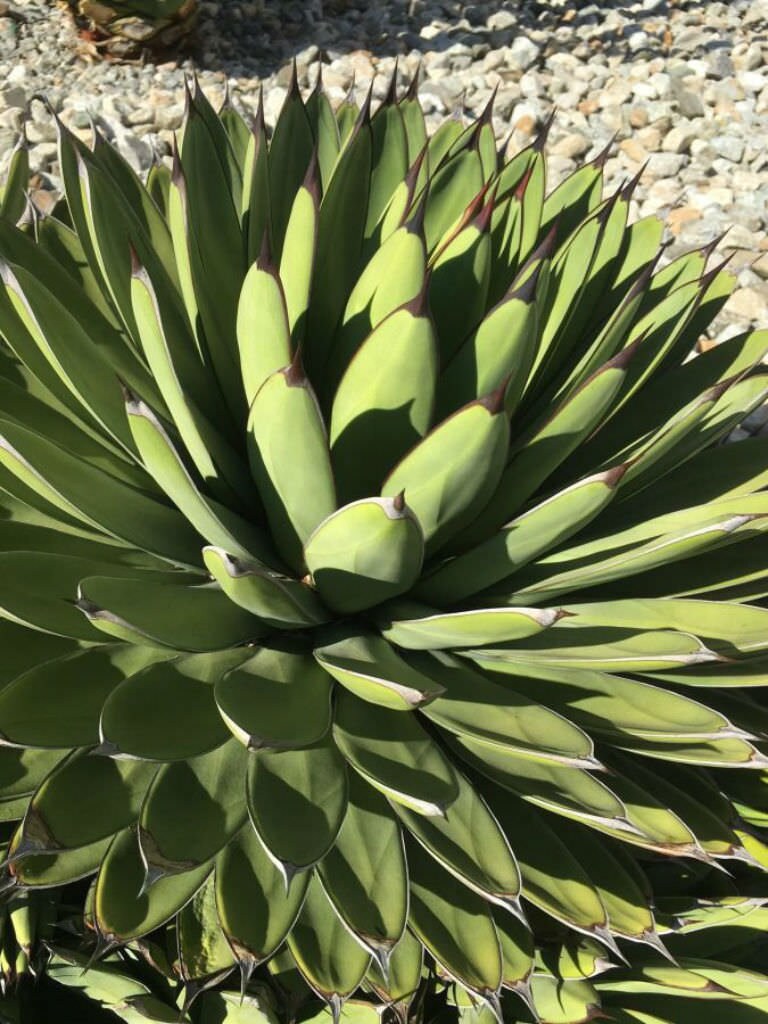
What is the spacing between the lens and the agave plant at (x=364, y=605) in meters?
1.05

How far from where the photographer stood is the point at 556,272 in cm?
149

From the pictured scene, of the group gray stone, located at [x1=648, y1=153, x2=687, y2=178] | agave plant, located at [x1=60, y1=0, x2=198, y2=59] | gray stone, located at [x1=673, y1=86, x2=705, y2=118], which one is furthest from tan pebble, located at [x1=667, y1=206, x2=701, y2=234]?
agave plant, located at [x1=60, y1=0, x2=198, y2=59]

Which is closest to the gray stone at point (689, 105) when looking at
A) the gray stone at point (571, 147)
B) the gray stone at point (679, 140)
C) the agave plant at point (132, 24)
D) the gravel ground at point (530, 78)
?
the gravel ground at point (530, 78)

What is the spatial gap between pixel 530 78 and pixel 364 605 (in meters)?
2.96

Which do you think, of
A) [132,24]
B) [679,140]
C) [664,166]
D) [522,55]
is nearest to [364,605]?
[664,166]

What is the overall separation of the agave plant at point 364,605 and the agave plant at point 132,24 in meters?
2.10

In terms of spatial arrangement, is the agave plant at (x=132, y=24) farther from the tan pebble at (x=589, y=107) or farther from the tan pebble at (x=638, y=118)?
the tan pebble at (x=638, y=118)

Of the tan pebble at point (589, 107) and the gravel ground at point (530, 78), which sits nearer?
the gravel ground at point (530, 78)

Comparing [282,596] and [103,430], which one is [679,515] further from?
[103,430]

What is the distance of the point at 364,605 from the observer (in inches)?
46.1

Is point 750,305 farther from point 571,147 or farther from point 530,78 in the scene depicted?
point 530,78

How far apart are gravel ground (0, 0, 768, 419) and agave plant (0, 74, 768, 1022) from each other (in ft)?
5.34

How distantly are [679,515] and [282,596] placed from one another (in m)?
0.59

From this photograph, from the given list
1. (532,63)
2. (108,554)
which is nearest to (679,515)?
(108,554)
